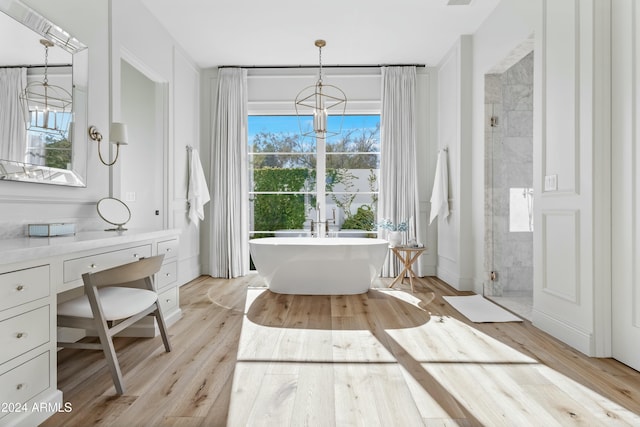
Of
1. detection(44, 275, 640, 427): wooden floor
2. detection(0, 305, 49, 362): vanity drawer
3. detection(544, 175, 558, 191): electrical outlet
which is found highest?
detection(544, 175, 558, 191): electrical outlet

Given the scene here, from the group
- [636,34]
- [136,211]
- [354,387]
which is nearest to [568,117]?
[636,34]

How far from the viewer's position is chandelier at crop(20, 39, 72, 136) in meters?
Answer: 2.24

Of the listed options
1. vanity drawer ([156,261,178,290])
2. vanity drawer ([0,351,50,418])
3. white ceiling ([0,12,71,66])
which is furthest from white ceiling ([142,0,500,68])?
vanity drawer ([0,351,50,418])

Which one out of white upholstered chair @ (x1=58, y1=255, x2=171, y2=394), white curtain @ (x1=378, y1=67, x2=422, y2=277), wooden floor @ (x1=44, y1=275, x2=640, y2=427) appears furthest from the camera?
white curtain @ (x1=378, y1=67, x2=422, y2=277)

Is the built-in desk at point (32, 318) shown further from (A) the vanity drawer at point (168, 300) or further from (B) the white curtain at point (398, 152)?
(B) the white curtain at point (398, 152)

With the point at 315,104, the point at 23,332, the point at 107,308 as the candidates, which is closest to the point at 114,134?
the point at 107,308

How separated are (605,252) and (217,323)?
9.00 feet

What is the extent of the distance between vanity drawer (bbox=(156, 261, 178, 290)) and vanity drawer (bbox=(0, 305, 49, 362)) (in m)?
1.12

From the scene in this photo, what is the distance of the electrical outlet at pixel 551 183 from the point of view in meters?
2.67

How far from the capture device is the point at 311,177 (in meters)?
5.27

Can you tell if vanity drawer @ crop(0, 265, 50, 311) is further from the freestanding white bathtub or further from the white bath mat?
the white bath mat

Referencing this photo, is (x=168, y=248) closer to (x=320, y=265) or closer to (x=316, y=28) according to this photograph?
(x=320, y=265)

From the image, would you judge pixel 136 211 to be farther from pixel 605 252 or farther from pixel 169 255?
pixel 605 252

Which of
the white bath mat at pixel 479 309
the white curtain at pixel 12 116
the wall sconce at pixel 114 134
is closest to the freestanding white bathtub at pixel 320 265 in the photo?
the white bath mat at pixel 479 309
